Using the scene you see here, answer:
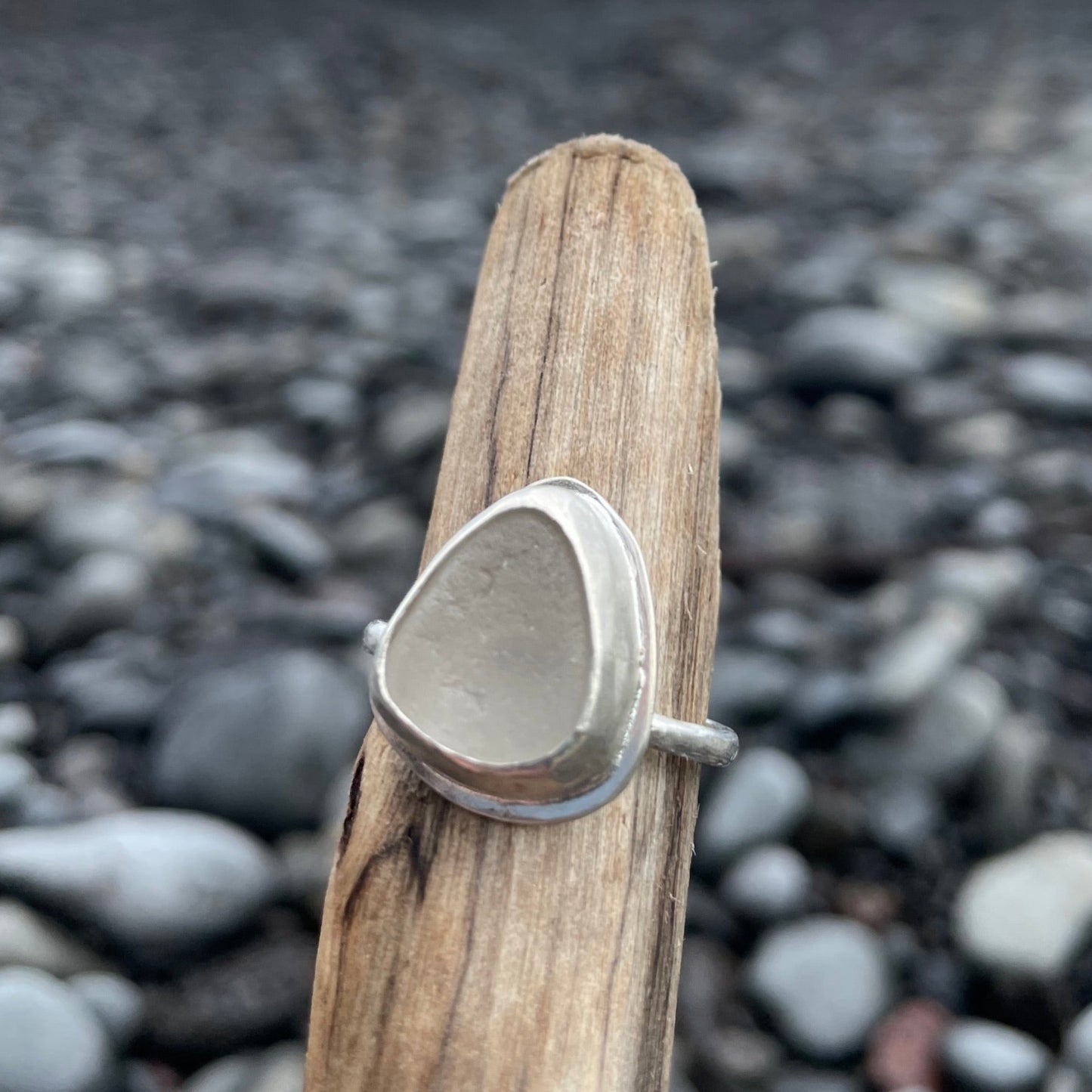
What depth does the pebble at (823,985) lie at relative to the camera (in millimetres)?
1369

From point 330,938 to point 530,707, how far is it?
302mm

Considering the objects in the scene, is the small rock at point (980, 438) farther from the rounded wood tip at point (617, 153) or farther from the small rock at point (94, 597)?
the small rock at point (94, 597)

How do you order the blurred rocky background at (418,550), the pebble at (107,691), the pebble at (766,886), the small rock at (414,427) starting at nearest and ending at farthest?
the blurred rocky background at (418,550) < the pebble at (766,886) < the pebble at (107,691) < the small rock at (414,427)

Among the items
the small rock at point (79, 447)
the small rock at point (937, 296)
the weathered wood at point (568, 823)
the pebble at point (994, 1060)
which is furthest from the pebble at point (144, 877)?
the small rock at point (937, 296)

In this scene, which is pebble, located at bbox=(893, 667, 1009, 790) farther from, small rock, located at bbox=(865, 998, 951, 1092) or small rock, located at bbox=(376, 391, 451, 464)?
small rock, located at bbox=(376, 391, 451, 464)

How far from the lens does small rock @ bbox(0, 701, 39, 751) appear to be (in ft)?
5.53

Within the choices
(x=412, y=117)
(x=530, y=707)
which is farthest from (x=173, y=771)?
(x=412, y=117)

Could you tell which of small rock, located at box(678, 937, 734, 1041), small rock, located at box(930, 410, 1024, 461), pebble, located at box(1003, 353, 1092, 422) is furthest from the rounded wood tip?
pebble, located at box(1003, 353, 1092, 422)

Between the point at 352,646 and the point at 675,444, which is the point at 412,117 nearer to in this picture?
the point at 352,646

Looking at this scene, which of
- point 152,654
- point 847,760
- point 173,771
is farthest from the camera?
point 152,654

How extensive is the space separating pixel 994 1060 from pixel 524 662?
36.2 inches

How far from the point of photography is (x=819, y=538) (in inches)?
90.4

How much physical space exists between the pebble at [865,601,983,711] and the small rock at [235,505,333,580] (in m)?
1.19

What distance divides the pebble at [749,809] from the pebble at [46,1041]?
0.88 metres
